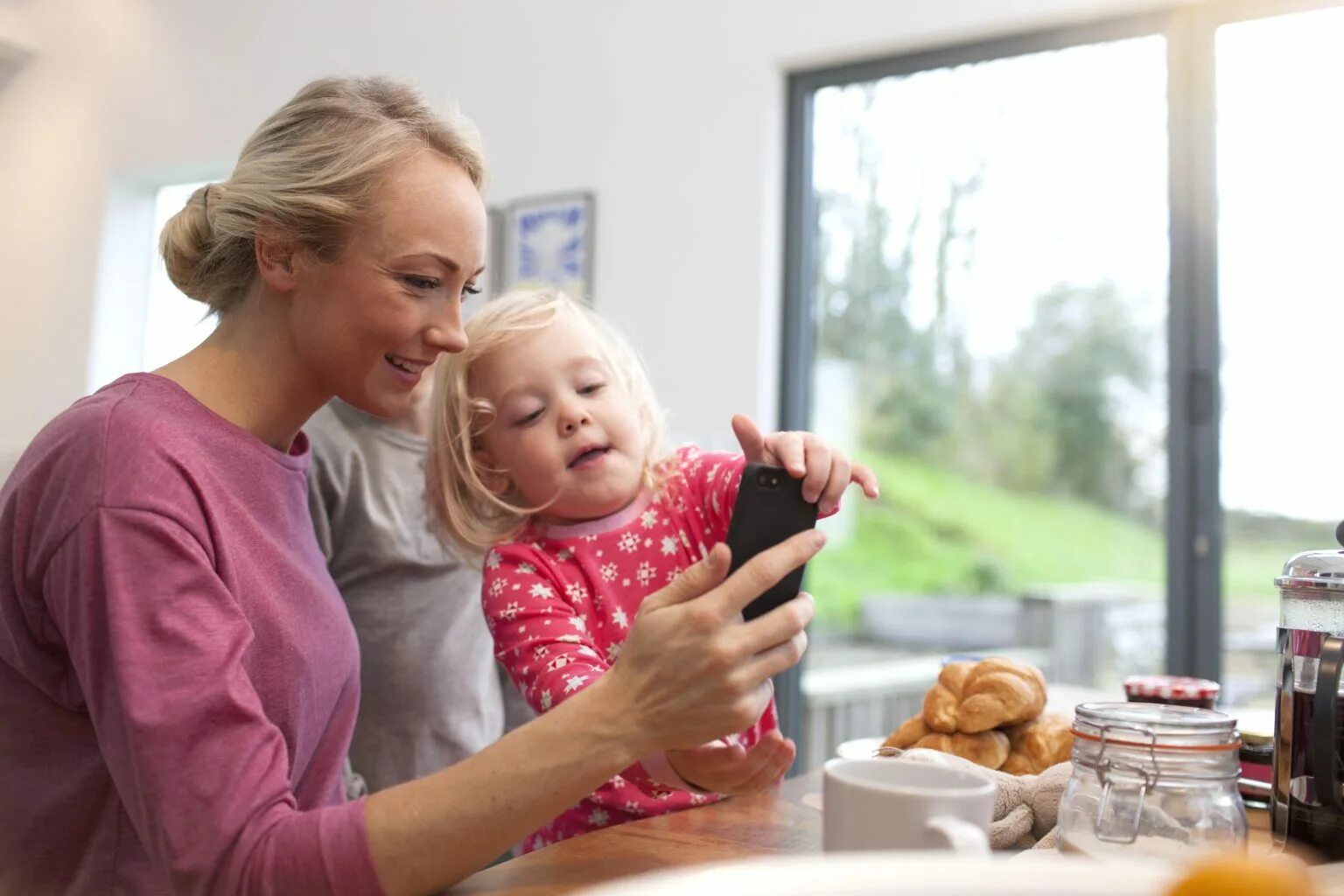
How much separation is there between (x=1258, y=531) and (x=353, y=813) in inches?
139

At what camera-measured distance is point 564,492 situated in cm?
121

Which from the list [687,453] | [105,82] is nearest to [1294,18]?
[687,453]

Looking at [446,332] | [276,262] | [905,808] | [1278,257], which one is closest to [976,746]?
[905,808]

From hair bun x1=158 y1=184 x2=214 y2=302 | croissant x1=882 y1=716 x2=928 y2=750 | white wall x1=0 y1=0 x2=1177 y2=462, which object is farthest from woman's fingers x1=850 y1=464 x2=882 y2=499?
white wall x1=0 y1=0 x2=1177 y2=462

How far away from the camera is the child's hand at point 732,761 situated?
3.10 ft

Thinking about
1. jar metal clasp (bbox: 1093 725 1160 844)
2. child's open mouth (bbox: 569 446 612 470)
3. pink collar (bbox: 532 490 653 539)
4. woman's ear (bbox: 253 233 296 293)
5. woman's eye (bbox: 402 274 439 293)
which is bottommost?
jar metal clasp (bbox: 1093 725 1160 844)

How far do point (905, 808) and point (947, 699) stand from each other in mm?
523

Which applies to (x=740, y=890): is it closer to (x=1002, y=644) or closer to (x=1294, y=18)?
(x=1294, y=18)

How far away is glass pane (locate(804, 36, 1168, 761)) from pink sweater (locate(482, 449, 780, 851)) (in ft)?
8.41

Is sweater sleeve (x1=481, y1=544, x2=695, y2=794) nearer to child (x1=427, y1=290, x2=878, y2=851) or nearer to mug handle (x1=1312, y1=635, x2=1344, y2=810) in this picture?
child (x1=427, y1=290, x2=878, y2=851)

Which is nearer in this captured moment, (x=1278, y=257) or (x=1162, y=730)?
(x=1162, y=730)

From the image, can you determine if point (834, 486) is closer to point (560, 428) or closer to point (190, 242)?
point (560, 428)

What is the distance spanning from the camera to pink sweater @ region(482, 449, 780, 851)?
1069 millimetres

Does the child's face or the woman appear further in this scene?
the child's face
